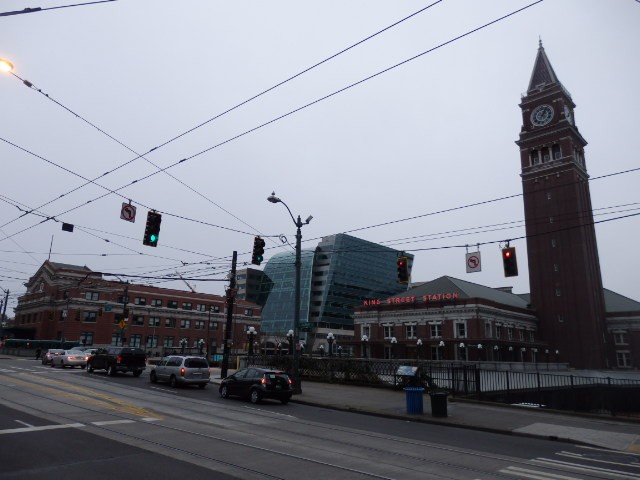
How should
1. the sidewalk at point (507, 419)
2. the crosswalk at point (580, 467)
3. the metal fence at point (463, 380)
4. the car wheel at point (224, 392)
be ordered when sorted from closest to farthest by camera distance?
the crosswalk at point (580, 467)
the sidewalk at point (507, 419)
the car wheel at point (224, 392)
the metal fence at point (463, 380)

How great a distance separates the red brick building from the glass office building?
108 feet

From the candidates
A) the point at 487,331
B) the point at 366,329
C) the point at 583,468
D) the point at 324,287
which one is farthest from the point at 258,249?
the point at 324,287

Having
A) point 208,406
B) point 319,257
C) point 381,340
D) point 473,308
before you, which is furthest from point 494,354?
point 319,257

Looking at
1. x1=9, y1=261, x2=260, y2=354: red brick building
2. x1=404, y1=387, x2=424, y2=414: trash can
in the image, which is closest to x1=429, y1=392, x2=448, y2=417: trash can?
x1=404, y1=387, x2=424, y2=414: trash can

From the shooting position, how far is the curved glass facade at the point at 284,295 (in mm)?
130500

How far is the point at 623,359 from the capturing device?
268 ft

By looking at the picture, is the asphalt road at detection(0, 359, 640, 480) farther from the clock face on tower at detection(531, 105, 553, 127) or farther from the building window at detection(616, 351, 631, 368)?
the clock face on tower at detection(531, 105, 553, 127)

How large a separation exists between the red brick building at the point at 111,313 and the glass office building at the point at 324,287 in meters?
32.9

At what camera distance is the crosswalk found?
9.23 m

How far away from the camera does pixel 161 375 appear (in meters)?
26.4

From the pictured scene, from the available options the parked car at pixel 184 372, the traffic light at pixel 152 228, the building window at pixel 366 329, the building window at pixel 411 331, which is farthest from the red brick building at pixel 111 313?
the traffic light at pixel 152 228

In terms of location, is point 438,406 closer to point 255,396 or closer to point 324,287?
point 255,396

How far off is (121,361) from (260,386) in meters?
14.9

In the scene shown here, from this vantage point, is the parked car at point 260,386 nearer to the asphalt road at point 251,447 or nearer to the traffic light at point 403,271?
the asphalt road at point 251,447
